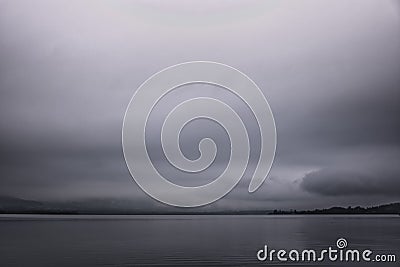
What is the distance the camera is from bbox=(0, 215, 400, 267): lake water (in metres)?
2.23

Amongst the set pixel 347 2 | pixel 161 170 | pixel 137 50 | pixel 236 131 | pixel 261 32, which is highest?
pixel 347 2

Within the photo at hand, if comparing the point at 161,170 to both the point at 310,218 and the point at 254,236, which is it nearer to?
the point at 254,236

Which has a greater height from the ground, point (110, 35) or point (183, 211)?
point (110, 35)

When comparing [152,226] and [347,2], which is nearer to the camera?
[152,226]

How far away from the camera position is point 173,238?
224 cm

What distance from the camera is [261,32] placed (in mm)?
2316

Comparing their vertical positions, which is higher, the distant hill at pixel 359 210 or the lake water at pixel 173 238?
the distant hill at pixel 359 210

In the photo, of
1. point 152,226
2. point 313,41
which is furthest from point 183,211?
point 313,41

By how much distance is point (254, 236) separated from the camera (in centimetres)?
226

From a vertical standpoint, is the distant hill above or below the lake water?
above

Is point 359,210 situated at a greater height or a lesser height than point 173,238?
greater

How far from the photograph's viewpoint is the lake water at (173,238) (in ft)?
7.31

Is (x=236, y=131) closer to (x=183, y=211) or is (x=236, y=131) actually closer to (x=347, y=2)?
(x=183, y=211)

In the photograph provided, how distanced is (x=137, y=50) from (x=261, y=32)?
0.47 meters
